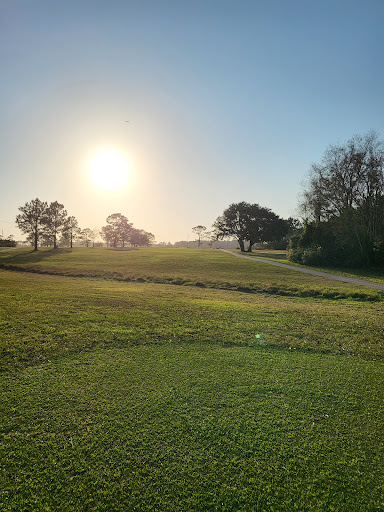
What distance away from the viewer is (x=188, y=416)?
177 inches

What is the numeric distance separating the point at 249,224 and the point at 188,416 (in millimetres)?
68369

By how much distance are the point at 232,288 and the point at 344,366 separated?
1346 centimetres

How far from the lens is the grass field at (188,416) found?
10.5ft

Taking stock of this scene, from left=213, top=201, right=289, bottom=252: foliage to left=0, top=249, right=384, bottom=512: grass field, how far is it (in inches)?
2431

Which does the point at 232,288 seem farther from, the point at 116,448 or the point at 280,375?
the point at 116,448

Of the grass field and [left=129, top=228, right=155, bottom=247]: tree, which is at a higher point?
[left=129, top=228, right=155, bottom=247]: tree

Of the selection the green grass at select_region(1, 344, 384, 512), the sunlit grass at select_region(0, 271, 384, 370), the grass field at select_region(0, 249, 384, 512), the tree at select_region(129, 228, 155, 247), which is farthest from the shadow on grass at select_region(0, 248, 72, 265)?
the tree at select_region(129, 228, 155, 247)

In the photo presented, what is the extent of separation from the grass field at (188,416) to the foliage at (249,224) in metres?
61.8

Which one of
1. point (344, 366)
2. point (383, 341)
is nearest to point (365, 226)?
point (383, 341)

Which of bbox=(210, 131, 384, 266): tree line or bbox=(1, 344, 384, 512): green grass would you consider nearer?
bbox=(1, 344, 384, 512): green grass

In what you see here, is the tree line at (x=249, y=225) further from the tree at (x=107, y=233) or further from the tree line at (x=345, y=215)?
the tree at (x=107, y=233)

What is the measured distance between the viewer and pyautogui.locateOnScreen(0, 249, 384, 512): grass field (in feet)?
10.5

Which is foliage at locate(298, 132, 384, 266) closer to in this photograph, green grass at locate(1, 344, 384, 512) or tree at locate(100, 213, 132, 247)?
green grass at locate(1, 344, 384, 512)

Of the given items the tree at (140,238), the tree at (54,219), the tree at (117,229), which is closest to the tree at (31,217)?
the tree at (54,219)
